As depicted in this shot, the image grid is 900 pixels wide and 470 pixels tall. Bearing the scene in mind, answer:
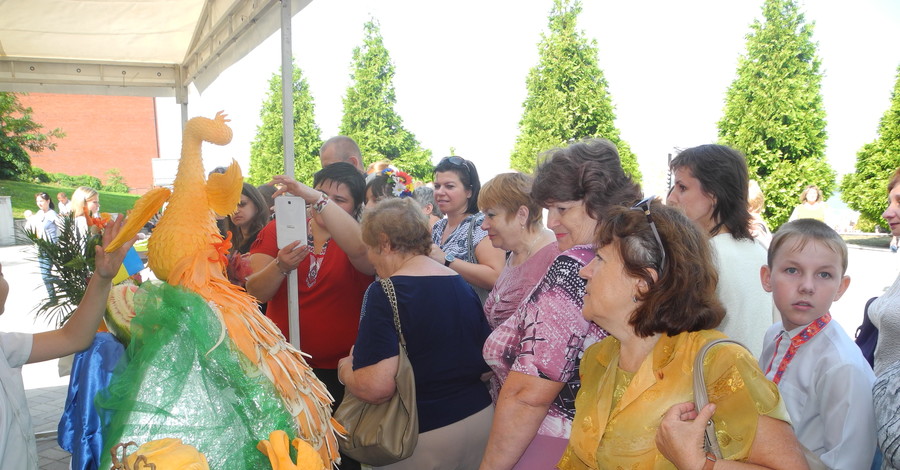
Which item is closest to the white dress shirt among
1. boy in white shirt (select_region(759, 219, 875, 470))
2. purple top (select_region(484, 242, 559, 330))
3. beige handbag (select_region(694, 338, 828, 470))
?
boy in white shirt (select_region(759, 219, 875, 470))

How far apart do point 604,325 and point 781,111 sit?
17885 mm

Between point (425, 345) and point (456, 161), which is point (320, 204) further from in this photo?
point (456, 161)

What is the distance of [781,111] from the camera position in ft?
54.3

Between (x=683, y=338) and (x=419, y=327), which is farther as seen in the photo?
(x=419, y=327)

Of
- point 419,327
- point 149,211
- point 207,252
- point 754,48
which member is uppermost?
point 754,48

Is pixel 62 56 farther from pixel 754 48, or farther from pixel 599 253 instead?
pixel 754 48

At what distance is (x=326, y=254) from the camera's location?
9.46ft

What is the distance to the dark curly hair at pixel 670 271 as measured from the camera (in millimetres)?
1351

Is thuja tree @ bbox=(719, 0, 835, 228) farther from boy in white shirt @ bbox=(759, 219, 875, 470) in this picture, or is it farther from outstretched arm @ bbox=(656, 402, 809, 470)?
outstretched arm @ bbox=(656, 402, 809, 470)

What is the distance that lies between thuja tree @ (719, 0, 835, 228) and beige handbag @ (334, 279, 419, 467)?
1665 cm

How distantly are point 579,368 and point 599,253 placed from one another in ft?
1.19

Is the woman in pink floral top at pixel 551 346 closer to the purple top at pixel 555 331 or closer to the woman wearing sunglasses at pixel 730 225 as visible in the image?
the purple top at pixel 555 331

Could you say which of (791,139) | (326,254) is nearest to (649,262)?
(326,254)

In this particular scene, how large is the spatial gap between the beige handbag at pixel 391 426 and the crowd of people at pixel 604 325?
0.12 feet
